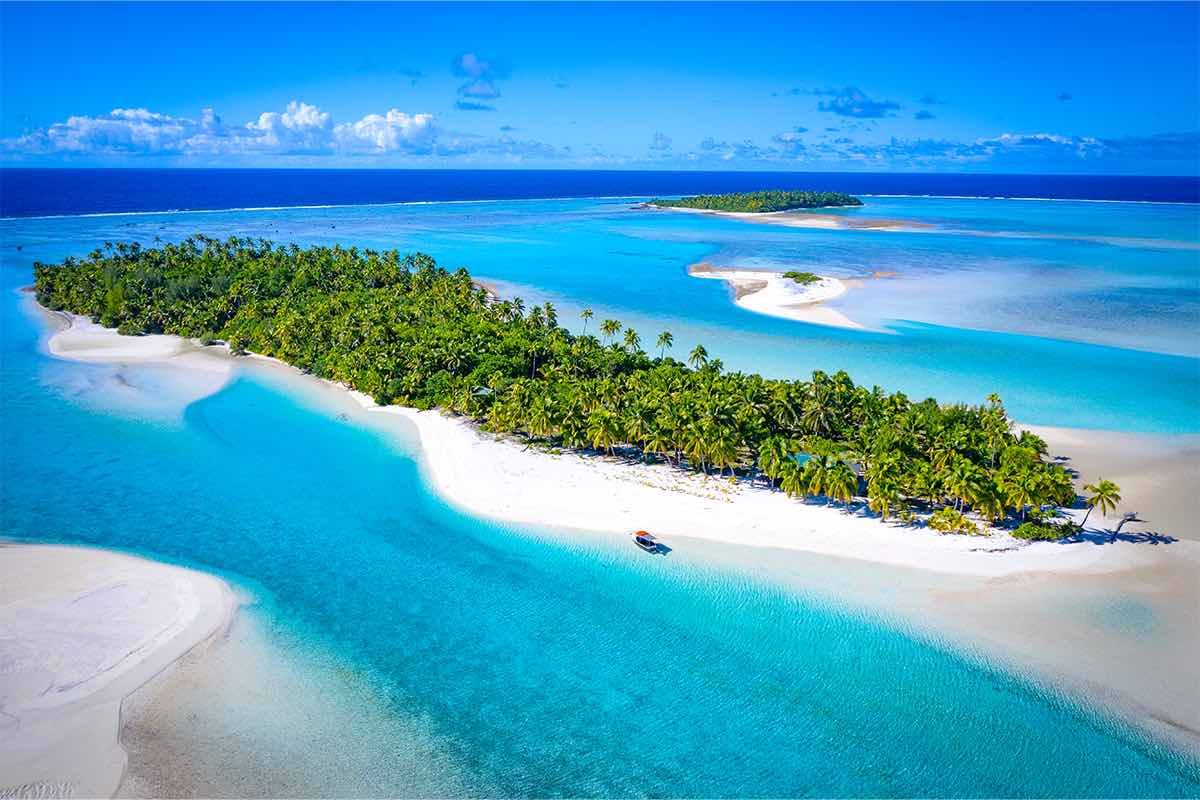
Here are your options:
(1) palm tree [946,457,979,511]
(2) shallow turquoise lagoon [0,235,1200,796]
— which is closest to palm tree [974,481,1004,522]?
(1) palm tree [946,457,979,511]

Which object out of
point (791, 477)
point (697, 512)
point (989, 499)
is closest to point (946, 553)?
point (989, 499)

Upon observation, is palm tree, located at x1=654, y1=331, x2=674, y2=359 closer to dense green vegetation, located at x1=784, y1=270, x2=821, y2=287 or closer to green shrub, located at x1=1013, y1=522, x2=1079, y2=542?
green shrub, located at x1=1013, y1=522, x2=1079, y2=542

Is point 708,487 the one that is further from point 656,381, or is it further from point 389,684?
point 389,684

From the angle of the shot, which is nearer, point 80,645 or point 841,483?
point 80,645

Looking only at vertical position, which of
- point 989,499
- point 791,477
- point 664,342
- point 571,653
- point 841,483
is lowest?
point 571,653

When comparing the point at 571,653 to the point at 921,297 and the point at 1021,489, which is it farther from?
the point at 921,297
